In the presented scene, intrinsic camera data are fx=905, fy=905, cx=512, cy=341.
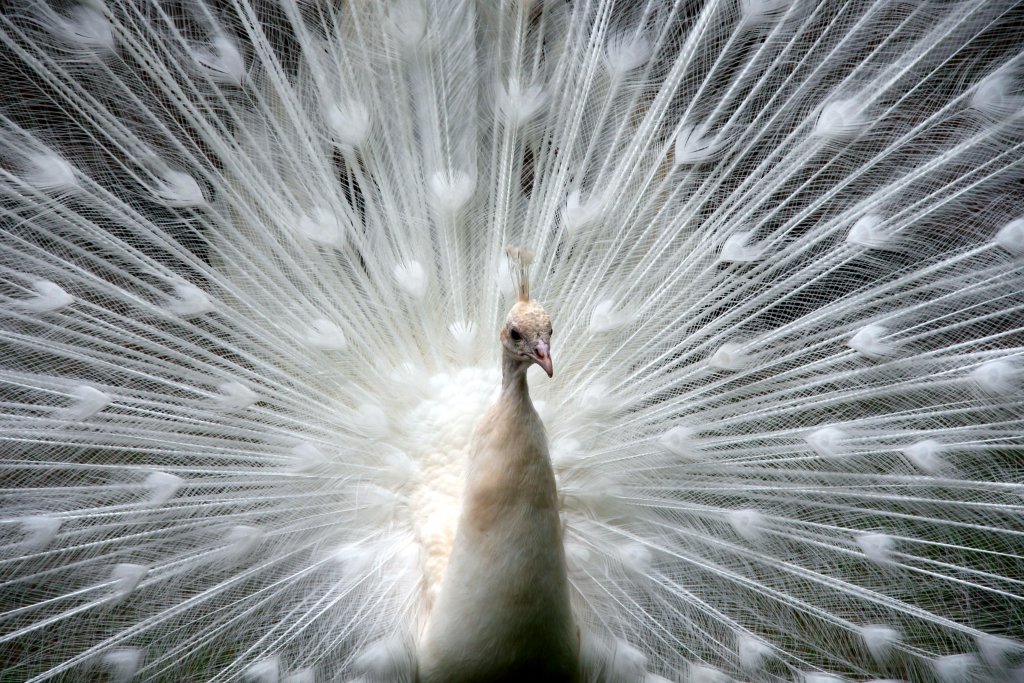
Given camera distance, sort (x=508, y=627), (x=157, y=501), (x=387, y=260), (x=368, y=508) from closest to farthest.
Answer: (x=508, y=627) → (x=157, y=501) → (x=368, y=508) → (x=387, y=260)

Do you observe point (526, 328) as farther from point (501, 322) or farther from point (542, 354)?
point (501, 322)

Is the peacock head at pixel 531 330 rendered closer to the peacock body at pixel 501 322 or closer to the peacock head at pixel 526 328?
the peacock head at pixel 526 328

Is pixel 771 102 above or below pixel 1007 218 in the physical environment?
above

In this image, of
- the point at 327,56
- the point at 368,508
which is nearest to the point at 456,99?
the point at 327,56

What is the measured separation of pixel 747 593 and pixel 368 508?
91cm

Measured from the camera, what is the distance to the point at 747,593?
211 centimetres

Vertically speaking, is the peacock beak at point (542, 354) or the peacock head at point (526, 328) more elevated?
the peacock head at point (526, 328)

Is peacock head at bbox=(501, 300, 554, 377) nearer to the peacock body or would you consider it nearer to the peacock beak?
the peacock beak

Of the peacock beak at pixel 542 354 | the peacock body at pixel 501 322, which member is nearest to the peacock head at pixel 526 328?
the peacock beak at pixel 542 354

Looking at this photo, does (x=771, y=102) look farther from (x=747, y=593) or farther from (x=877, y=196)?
(x=747, y=593)

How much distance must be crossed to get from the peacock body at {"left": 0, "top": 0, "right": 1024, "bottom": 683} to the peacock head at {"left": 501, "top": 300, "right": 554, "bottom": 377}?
573mm

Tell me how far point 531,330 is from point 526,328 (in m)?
0.01

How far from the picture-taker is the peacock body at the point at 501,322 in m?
1.99

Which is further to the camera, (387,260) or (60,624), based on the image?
(387,260)
